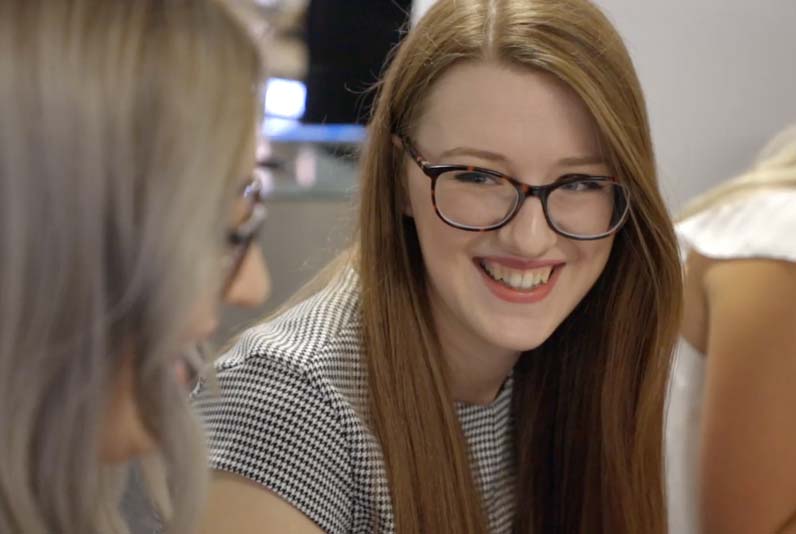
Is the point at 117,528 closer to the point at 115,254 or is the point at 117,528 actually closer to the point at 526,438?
the point at 115,254

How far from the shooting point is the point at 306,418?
1.18 meters

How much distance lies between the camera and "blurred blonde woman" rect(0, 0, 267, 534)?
2.15 ft

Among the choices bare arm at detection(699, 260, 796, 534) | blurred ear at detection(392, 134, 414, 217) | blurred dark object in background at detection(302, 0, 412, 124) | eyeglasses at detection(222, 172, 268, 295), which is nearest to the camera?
eyeglasses at detection(222, 172, 268, 295)

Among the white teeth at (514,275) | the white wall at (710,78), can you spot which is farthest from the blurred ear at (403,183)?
the white wall at (710,78)

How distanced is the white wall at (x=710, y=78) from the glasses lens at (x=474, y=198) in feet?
3.14

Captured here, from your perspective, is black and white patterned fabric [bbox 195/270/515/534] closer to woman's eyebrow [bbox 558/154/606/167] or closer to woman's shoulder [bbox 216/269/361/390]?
woman's shoulder [bbox 216/269/361/390]

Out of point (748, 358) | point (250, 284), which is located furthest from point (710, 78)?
point (250, 284)

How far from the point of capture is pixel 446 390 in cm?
131

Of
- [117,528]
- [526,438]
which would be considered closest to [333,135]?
[526,438]

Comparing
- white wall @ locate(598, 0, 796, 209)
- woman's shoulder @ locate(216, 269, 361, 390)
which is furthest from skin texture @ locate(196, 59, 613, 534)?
white wall @ locate(598, 0, 796, 209)

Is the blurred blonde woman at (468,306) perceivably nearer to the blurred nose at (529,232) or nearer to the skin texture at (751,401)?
the blurred nose at (529,232)

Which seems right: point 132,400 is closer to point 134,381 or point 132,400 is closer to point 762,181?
point 134,381

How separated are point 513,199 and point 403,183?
0.48 ft

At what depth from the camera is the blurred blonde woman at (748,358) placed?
1469mm
